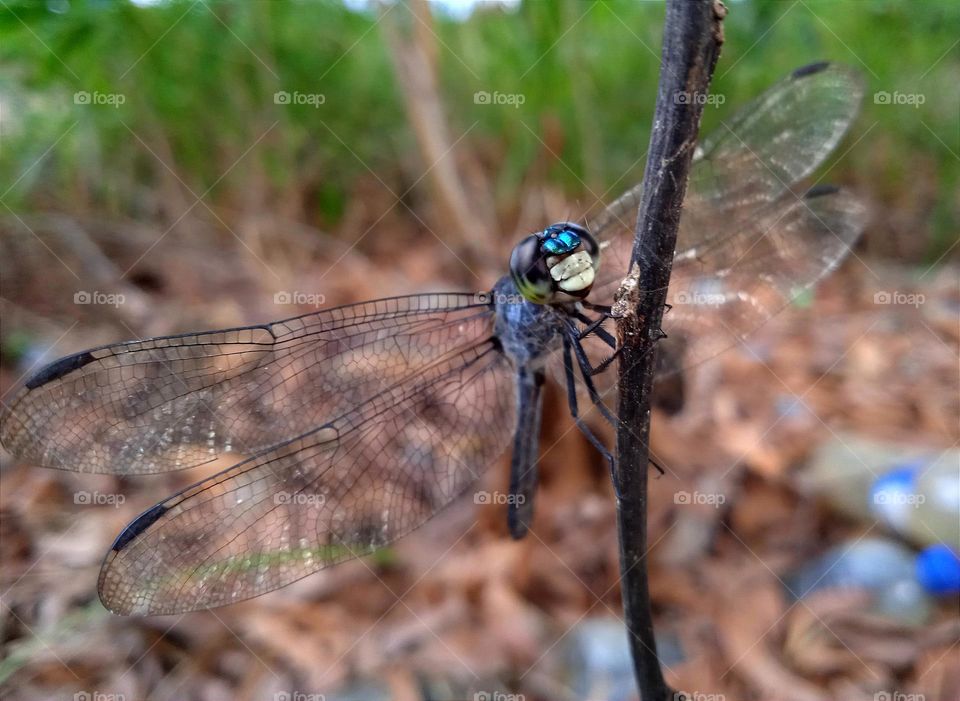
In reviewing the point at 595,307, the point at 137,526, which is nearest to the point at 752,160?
the point at 595,307

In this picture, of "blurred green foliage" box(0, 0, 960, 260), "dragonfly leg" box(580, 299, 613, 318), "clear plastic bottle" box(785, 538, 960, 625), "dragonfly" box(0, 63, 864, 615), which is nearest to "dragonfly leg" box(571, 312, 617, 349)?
"dragonfly" box(0, 63, 864, 615)

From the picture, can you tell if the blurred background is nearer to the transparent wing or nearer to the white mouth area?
the white mouth area

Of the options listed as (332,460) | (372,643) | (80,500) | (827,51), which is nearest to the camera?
(332,460)

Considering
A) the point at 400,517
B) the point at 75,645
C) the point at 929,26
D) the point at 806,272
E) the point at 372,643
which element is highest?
the point at 929,26

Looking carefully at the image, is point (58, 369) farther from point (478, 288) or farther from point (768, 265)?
point (478, 288)

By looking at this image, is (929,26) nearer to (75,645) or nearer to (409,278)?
(409,278)

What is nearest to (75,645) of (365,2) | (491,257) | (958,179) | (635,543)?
(635,543)
